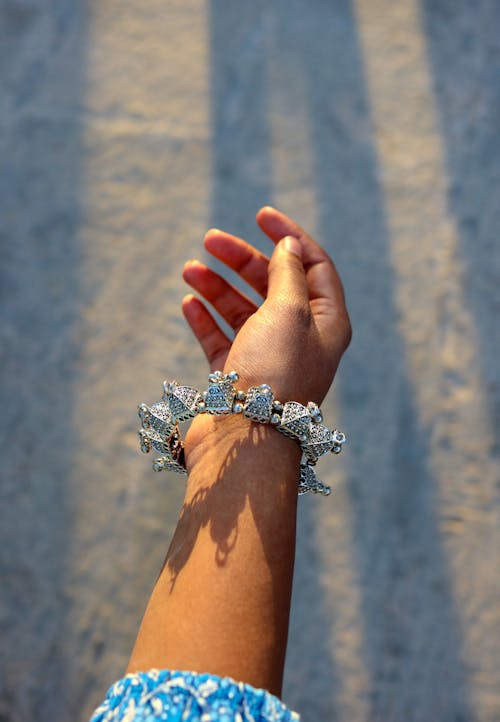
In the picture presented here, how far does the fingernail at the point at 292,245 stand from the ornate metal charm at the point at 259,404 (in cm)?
26

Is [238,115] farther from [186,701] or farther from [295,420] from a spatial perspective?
[186,701]

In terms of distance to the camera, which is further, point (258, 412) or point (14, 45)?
point (14, 45)

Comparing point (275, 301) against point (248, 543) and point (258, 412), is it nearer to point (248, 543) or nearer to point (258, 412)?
point (258, 412)

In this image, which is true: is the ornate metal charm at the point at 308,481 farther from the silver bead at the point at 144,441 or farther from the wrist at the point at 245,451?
the silver bead at the point at 144,441

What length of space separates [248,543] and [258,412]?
0.44 feet

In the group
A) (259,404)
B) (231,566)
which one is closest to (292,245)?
(259,404)

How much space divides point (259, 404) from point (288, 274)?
221mm

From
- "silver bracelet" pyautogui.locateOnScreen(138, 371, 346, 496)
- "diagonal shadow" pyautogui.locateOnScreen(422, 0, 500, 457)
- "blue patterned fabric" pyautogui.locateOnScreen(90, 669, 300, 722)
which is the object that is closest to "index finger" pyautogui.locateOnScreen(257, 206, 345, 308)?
"silver bracelet" pyautogui.locateOnScreen(138, 371, 346, 496)

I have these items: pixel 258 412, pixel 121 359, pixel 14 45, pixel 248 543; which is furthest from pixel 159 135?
pixel 248 543

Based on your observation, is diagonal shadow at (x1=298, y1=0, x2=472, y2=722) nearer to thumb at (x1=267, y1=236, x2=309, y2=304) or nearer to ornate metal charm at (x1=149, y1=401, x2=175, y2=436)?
thumb at (x1=267, y1=236, x2=309, y2=304)

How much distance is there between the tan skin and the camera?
22.1 inches

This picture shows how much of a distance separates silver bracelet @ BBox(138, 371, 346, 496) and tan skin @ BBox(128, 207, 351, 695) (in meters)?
0.02

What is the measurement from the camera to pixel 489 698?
952 millimetres

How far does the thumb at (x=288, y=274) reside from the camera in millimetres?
821
